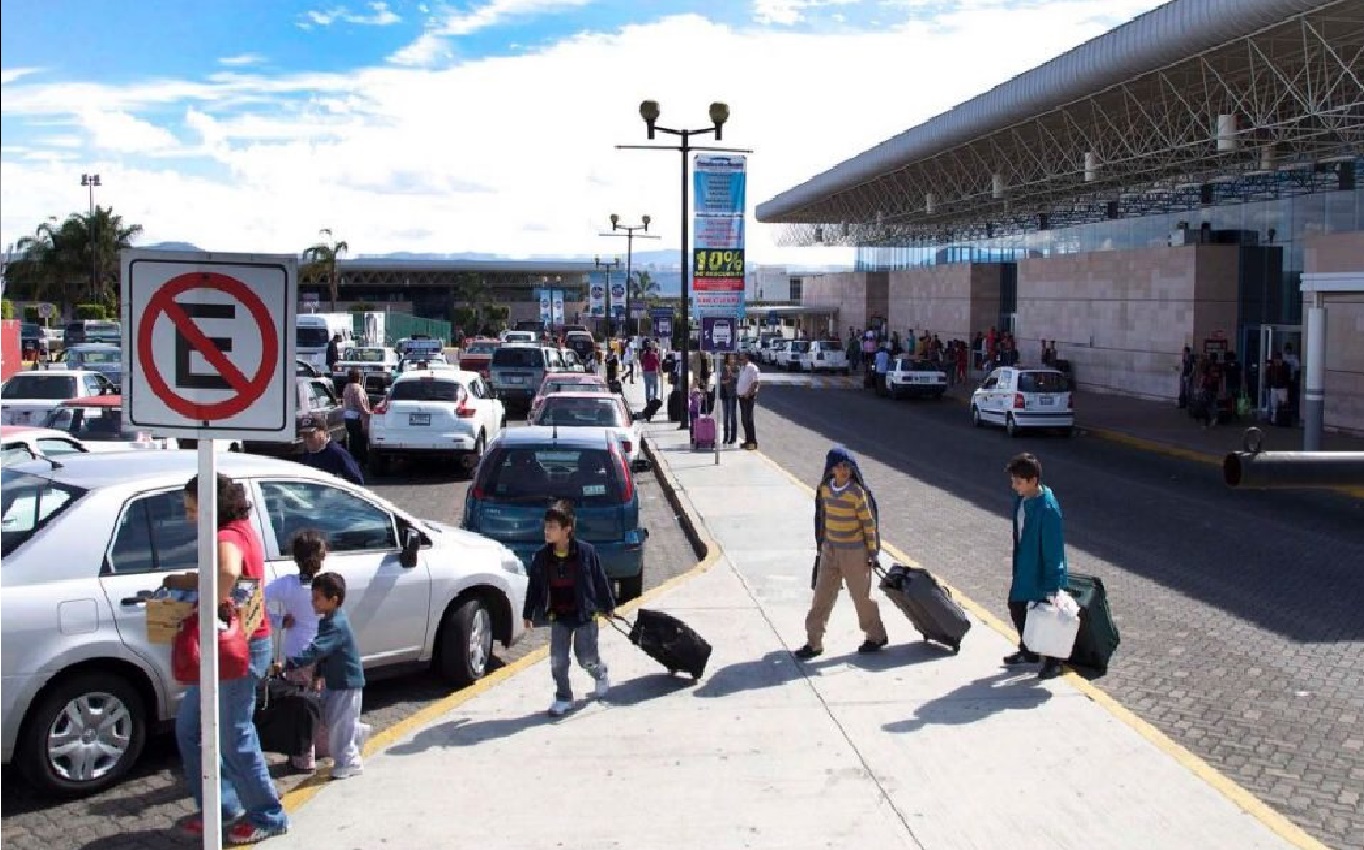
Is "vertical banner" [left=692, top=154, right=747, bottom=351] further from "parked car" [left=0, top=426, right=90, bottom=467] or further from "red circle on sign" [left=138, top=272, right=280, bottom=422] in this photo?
"red circle on sign" [left=138, top=272, right=280, bottom=422]

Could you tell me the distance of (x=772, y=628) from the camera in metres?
11.0

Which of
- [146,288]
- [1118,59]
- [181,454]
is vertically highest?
[1118,59]

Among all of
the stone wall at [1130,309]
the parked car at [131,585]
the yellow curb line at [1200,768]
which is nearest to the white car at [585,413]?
the yellow curb line at [1200,768]

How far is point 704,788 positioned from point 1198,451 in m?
22.4

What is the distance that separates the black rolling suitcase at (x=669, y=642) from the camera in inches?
358

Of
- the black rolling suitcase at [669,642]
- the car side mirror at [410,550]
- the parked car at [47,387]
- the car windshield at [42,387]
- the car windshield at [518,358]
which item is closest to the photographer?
the car side mirror at [410,550]

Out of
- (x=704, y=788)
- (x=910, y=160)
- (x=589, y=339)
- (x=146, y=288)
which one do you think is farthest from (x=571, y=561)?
(x=589, y=339)

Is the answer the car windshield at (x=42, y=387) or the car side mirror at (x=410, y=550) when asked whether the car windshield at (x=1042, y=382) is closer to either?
the car windshield at (x=42, y=387)

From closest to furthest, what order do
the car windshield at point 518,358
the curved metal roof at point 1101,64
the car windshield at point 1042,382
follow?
the curved metal roof at point 1101,64
the car windshield at point 1042,382
the car windshield at point 518,358

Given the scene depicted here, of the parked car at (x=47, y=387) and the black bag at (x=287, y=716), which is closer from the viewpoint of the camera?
the black bag at (x=287, y=716)

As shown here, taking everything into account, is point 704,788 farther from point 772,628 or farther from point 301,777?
point 772,628

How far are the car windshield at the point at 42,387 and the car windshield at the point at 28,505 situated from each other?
16111mm

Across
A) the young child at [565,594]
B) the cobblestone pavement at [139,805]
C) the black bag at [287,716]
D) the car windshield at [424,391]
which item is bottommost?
the cobblestone pavement at [139,805]

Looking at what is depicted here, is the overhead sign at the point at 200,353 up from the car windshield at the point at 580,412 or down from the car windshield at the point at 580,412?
up
